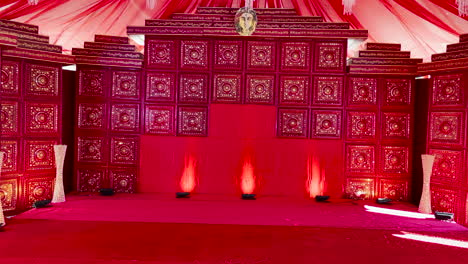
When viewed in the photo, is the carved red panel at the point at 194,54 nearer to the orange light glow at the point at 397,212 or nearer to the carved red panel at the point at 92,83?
the carved red panel at the point at 92,83

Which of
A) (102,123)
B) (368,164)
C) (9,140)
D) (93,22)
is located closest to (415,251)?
(368,164)

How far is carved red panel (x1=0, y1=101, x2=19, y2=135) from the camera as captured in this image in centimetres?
368

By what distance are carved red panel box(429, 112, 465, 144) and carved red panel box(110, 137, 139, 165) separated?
3.65m

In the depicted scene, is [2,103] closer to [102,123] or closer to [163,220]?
[102,123]

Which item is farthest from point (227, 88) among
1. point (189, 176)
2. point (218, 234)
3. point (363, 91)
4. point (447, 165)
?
point (447, 165)

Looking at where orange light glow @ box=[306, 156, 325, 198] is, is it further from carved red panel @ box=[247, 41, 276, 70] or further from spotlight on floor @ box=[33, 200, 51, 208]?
spotlight on floor @ box=[33, 200, 51, 208]

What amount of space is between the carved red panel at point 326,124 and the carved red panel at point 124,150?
2342mm

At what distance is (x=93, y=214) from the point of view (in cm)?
339

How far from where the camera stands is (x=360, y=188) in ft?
14.6

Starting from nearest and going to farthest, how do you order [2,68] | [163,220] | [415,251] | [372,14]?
1. [415,251]
2. [163,220]
3. [2,68]
4. [372,14]

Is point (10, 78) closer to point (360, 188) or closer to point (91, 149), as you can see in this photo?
point (91, 149)

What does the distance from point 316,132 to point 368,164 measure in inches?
31.1

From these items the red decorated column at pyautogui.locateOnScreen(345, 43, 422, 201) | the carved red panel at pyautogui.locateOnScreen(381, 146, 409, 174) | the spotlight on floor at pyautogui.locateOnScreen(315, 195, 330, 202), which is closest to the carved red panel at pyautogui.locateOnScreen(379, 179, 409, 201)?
the red decorated column at pyautogui.locateOnScreen(345, 43, 422, 201)

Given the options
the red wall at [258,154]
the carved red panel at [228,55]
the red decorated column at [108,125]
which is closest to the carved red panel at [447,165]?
the red wall at [258,154]
